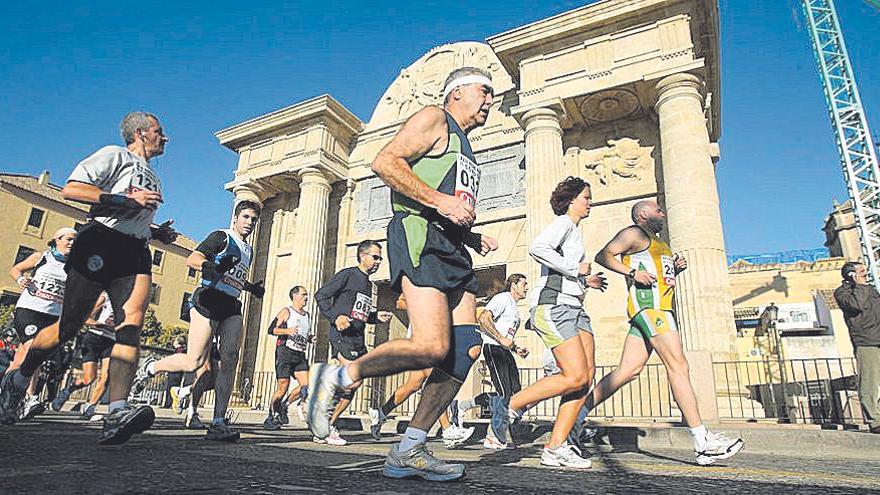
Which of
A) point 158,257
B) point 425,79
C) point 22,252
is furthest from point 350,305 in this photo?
point 158,257

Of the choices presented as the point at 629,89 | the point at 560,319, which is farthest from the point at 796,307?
the point at 560,319

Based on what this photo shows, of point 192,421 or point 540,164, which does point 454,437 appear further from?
point 540,164

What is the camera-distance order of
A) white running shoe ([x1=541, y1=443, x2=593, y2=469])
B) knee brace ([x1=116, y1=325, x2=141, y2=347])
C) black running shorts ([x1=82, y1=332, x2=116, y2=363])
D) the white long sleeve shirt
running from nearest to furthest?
white running shoe ([x1=541, y1=443, x2=593, y2=469]), knee brace ([x1=116, y1=325, x2=141, y2=347]), the white long sleeve shirt, black running shorts ([x1=82, y1=332, x2=116, y2=363])

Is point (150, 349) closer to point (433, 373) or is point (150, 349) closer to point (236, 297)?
point (236, 297)

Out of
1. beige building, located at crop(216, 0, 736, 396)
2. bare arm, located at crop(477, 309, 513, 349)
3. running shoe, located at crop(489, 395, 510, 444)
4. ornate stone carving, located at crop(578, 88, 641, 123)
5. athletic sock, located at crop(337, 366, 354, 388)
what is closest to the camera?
Answer: athletic sock, located at crop(337, 366, 354, 388)

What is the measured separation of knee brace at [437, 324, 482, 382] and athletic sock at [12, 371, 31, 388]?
3.67 meters

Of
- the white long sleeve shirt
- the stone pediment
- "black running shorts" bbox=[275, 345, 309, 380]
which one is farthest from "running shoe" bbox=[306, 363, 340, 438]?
the stone pediment

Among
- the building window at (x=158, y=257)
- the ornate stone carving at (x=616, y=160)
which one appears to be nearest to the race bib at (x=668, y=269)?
the ornate stone carving at (x=616, y=160)

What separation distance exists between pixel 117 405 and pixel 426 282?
2.19 meters

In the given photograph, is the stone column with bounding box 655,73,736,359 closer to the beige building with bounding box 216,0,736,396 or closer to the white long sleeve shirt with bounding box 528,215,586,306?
the beige building with bounding box 216,0,736,396

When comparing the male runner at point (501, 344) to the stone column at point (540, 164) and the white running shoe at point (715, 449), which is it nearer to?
the white running shoe at point (715, 449)

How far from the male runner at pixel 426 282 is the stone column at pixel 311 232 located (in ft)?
45.4

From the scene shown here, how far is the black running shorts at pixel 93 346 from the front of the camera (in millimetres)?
8109

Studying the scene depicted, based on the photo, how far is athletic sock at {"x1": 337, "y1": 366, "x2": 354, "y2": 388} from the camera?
2.62m
